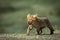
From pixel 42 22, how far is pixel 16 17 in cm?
74

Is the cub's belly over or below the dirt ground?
over

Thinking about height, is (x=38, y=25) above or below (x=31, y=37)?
above

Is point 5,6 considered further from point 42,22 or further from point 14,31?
point 42,22

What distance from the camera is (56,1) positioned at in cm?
431

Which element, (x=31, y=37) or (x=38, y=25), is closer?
(x=31, y=37)

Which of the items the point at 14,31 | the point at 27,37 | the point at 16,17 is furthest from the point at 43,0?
the point at 27,37

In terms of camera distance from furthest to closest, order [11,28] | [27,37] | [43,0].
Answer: [43,0] < [11,28] < [27,37]

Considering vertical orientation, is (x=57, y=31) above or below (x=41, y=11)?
below

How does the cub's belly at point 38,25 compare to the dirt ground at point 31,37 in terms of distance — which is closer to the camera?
the dirt ground at point 31,37

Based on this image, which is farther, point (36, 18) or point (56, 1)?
point (56, 1)

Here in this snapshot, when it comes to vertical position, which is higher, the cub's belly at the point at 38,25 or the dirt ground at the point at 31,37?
the cub's belly at the point at 38,25

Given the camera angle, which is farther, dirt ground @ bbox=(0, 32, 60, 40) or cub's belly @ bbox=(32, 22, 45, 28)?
cub's belly @ bbox=(32, 22, 45, 28)

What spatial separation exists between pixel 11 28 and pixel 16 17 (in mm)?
208

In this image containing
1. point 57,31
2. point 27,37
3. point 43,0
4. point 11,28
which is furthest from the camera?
point 43,0
